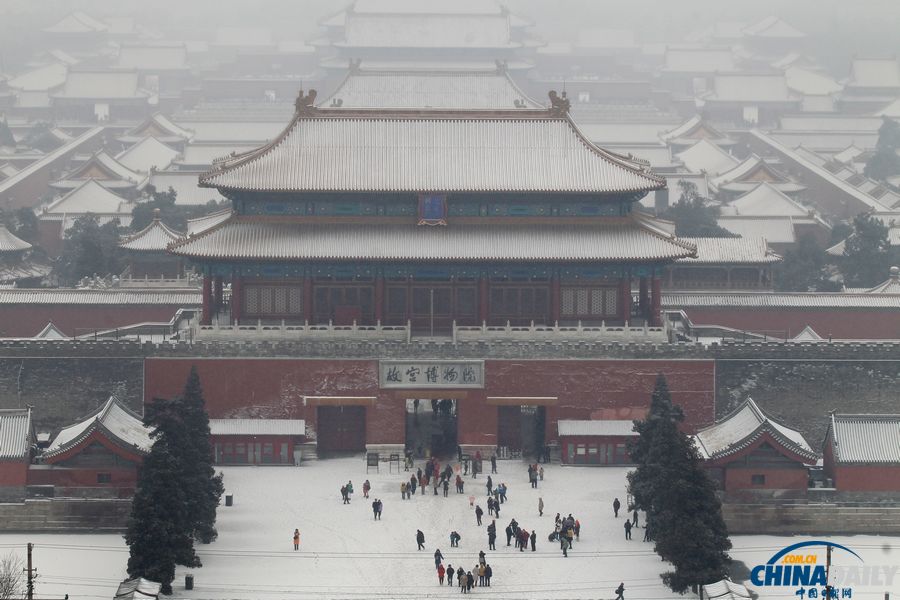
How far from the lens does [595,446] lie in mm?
67188

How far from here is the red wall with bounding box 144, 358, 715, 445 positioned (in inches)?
2667

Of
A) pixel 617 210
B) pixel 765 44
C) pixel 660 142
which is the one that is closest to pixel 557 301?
pixel 617 210

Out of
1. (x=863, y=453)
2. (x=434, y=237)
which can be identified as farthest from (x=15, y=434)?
(x=863, y=453)

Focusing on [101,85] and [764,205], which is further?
[101,85]

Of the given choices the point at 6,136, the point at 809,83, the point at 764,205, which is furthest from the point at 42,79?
the point at 764,205

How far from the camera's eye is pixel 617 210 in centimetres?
7044

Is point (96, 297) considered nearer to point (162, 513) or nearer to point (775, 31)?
point (162, 513)

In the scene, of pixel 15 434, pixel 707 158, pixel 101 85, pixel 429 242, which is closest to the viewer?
pixel 15 434

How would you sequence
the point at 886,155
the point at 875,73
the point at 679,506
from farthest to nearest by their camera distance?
the point at 875,73 < the point at 886,155 < the point at 679,506

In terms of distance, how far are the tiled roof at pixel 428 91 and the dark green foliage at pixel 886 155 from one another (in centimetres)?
3389

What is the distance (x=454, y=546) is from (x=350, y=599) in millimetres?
5015

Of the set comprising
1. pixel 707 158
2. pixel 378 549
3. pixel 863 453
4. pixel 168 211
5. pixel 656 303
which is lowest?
pixel 378 549

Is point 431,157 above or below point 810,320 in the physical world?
above

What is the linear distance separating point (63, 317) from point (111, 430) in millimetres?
18732
